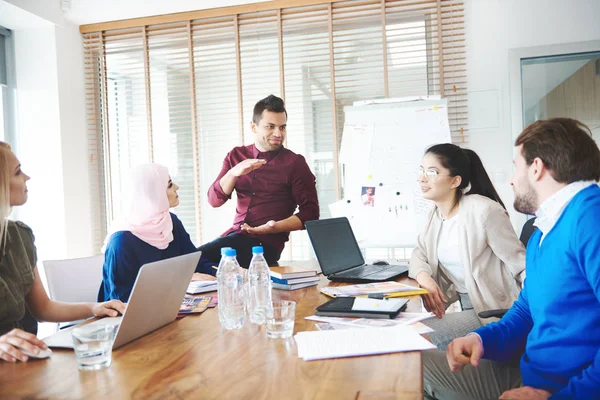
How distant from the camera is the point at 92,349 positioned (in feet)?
3.78

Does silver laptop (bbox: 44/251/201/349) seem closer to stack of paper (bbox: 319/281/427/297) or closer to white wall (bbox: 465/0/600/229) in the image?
stack of paper (bbox: 319/281/427/297)

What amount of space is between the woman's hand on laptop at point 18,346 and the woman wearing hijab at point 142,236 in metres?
0.80

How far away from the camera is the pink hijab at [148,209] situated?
232cm

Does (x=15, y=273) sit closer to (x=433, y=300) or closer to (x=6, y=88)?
(x=433, y=300)

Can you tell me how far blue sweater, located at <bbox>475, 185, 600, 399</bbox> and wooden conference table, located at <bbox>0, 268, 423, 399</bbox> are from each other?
0.44 metres

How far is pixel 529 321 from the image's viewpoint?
161 centimetres

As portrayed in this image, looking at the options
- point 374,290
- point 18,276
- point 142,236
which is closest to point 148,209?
point 142,236

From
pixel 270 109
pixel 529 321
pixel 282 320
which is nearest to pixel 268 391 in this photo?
pixel 282 320

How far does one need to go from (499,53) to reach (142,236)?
3.00m

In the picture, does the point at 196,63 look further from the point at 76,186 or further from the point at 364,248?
the point at 364,248

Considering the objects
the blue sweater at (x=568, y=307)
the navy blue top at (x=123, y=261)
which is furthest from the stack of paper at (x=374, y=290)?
the navy blue top at (x=123, y=261)

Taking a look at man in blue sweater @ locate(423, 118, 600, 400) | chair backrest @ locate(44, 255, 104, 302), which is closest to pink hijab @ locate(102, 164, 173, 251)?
chair backrest @ locate(44, 255, 104, 302)

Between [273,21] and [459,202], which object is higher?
[273,21]

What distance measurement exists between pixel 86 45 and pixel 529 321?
443cm
